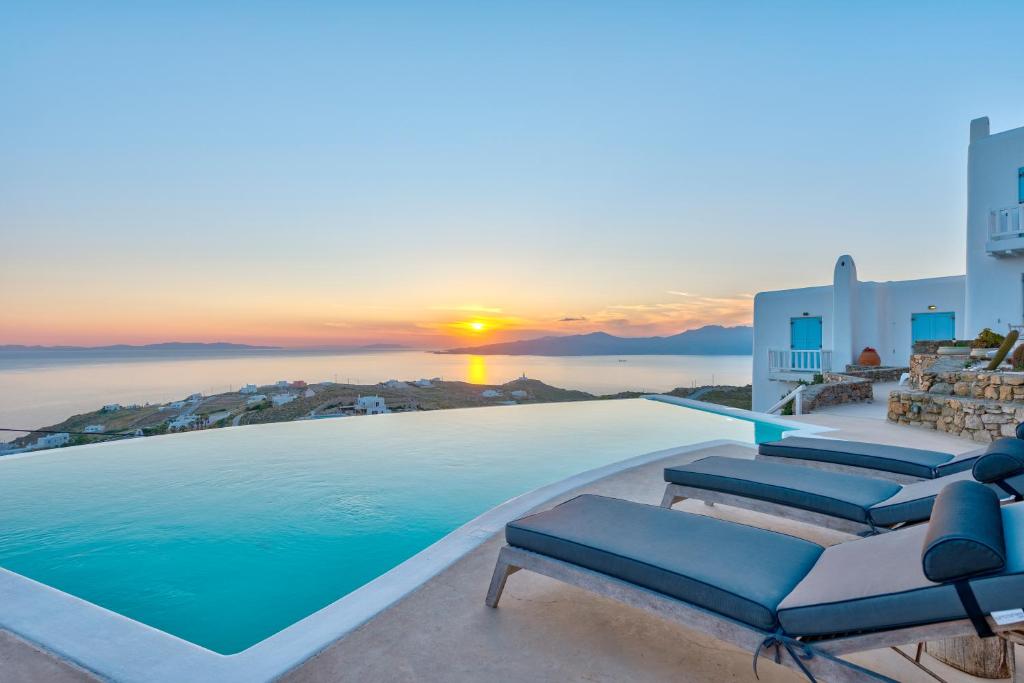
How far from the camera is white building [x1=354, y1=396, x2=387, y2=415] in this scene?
38.9 feet

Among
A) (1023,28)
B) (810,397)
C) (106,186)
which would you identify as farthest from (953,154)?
(106,186)

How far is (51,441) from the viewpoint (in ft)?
→ 23.8

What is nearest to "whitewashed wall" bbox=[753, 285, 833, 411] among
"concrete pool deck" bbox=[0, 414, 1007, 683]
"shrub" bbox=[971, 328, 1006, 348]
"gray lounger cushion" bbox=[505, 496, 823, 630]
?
"shrub" bbox=[971, 328, 1006, 348]

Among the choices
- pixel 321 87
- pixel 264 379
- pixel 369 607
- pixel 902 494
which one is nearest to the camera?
pixel 369 607

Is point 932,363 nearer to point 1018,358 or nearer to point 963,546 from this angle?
point 1018,358

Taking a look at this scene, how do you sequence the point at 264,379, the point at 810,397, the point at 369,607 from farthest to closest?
the point at 264,379 → the point at 810,397 → the point at 369,607

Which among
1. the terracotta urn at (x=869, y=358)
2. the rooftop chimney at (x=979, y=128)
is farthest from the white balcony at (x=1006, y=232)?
the terracotta urn at (x=869, y=358)

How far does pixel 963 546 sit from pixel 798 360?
15107 mm

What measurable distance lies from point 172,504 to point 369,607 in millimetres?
3227

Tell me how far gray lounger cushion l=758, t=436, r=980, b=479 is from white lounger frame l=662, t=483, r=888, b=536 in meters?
0.96

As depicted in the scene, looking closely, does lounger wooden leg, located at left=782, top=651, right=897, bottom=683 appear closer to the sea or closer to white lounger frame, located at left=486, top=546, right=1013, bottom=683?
white lounger frame, located at left=486, top=546, right=1013, bottom=683

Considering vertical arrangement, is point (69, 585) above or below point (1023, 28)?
below

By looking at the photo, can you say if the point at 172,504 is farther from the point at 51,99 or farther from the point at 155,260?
the point at 155,260

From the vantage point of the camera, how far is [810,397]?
9.70 meters
